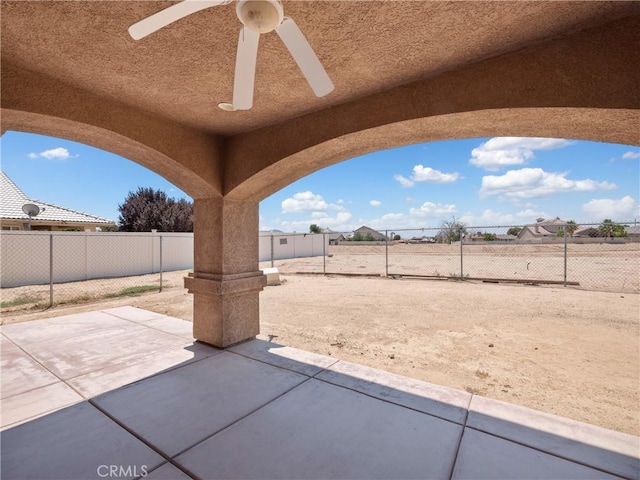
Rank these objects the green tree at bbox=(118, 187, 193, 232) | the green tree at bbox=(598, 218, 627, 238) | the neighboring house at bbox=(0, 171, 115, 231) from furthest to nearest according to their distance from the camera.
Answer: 1. the green tree at bbox=(118, 187, 193, 232)
2. the neighboring house at bbox=(0, 171, 115, 231)
3. the green tree at bbox=(598, 218, 627, 238)

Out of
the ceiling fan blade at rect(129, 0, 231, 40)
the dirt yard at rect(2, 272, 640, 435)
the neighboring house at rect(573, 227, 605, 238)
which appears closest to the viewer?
the ceiling fan blade at rect(129, 0, 231, 40)

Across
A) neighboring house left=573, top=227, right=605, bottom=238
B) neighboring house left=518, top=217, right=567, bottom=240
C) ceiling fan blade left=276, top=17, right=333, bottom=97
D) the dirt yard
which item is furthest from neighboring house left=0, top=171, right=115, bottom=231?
neighboring house left=573, top=227, right=605, bottom=238

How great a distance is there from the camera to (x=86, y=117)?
106 inches

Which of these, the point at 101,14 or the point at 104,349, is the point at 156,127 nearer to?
the point at 101,14

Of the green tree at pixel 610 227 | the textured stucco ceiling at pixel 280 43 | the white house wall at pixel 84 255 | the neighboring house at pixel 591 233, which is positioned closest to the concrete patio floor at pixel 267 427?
the textured stucco ceiling at pixel 280 43

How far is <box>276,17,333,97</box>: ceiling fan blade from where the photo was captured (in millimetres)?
1466

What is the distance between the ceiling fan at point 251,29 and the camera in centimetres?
135

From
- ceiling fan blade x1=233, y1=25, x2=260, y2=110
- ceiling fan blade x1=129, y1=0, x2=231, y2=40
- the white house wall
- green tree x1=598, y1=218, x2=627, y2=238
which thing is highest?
ceiling fan blade x1=129, y1=0, x2=231, y2=40

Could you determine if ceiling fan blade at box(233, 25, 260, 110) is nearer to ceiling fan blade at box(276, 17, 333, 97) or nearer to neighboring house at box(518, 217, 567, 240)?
ceiling fan blade at box(276, 17, 333, 97)

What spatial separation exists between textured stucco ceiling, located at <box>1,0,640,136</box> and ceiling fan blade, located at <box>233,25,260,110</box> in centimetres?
34

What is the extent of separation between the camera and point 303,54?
5.30ft

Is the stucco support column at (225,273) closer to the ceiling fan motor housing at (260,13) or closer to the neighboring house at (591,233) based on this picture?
the ceiling fan motor housing at (260,13)

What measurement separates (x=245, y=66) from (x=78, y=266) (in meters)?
12.7

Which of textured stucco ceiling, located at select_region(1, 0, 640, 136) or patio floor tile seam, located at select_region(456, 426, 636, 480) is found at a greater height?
textured stucco ceiling, located at select_region(1, 0, 640, 136)
